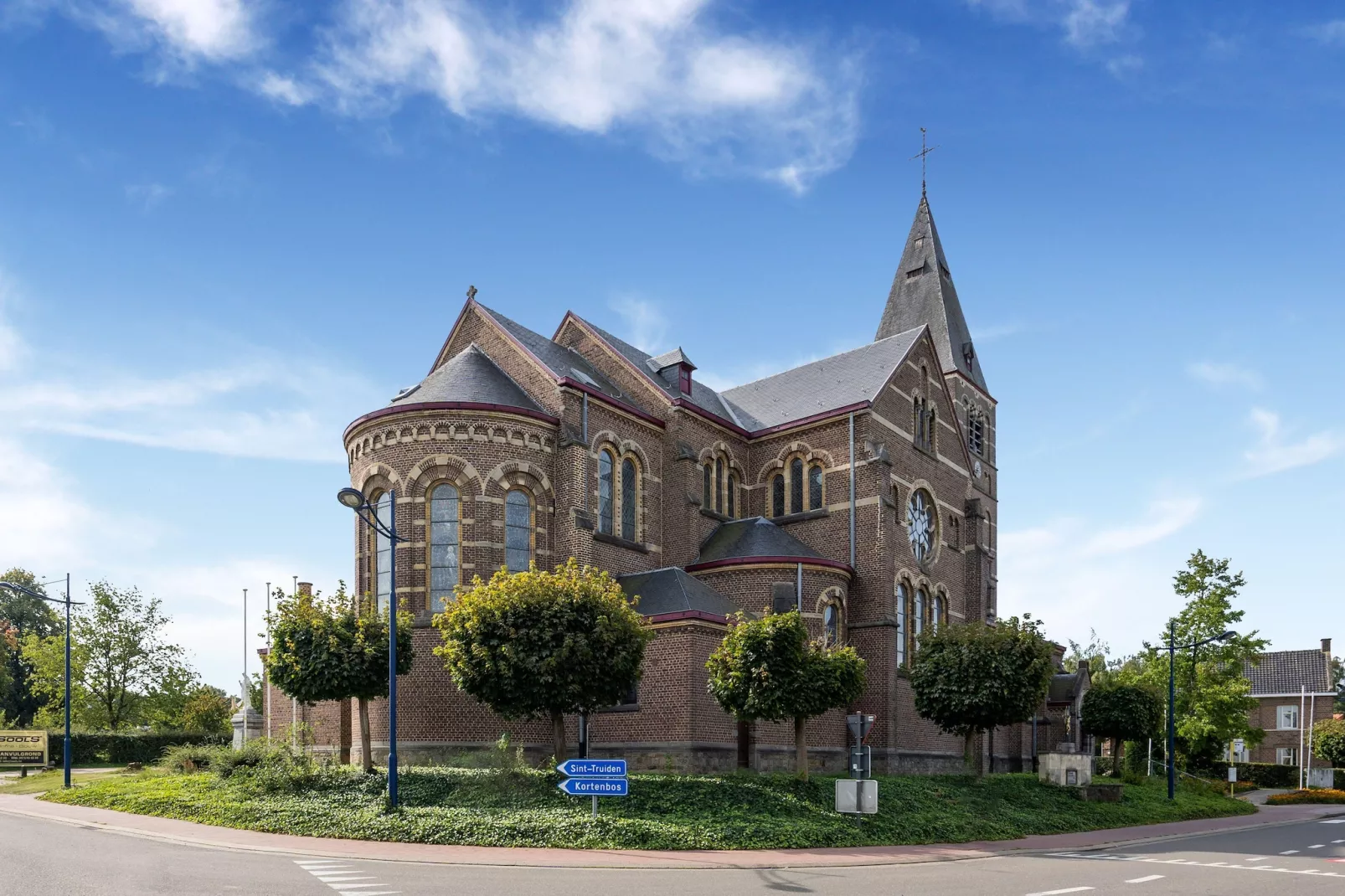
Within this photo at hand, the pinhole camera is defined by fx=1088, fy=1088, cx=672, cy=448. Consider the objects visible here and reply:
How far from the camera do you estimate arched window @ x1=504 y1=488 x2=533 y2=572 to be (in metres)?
30.7

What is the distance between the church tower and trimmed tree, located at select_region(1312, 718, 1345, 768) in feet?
59.3

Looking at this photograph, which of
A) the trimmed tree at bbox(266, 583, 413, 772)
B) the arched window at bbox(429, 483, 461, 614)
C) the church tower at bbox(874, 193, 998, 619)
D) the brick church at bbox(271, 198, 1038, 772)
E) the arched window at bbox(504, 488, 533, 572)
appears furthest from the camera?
the church tower at bbox(874, 193, 998, 619)

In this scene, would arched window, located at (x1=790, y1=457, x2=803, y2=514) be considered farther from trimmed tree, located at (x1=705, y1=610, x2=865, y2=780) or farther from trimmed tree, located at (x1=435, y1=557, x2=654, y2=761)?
trimmed tree, located at (x1=435, y1=557, x2=654, y2=761)

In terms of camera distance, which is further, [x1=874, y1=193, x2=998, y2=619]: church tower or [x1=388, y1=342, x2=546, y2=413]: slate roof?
[x1=874, y1=193, x2=998, y2=619]: church tower

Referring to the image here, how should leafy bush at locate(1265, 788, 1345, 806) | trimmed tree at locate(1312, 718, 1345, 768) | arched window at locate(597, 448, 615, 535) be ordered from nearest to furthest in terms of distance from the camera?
arched window at locate(597, 448, 615, 535) → leafy bush at locate(1265, 788, 1345, 806) → trimmed tree at locate(1312, 718, 1345, 768)

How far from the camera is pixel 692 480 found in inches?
1385

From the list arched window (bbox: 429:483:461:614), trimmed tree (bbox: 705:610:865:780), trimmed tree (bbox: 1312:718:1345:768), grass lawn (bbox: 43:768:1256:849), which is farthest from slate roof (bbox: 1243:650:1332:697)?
arched window (bbox: 429:483:461:614)

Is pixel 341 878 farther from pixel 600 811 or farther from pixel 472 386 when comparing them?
pixel 472 386

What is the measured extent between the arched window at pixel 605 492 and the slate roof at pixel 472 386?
254 centimetres

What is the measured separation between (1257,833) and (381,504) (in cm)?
2463

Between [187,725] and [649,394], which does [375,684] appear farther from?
[187,725]

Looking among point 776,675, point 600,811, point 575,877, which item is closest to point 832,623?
point 776,675

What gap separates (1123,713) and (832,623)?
1596 centimetres

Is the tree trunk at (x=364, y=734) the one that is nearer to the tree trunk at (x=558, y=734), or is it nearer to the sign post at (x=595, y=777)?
the tree trunk at (x=558, y=734)
